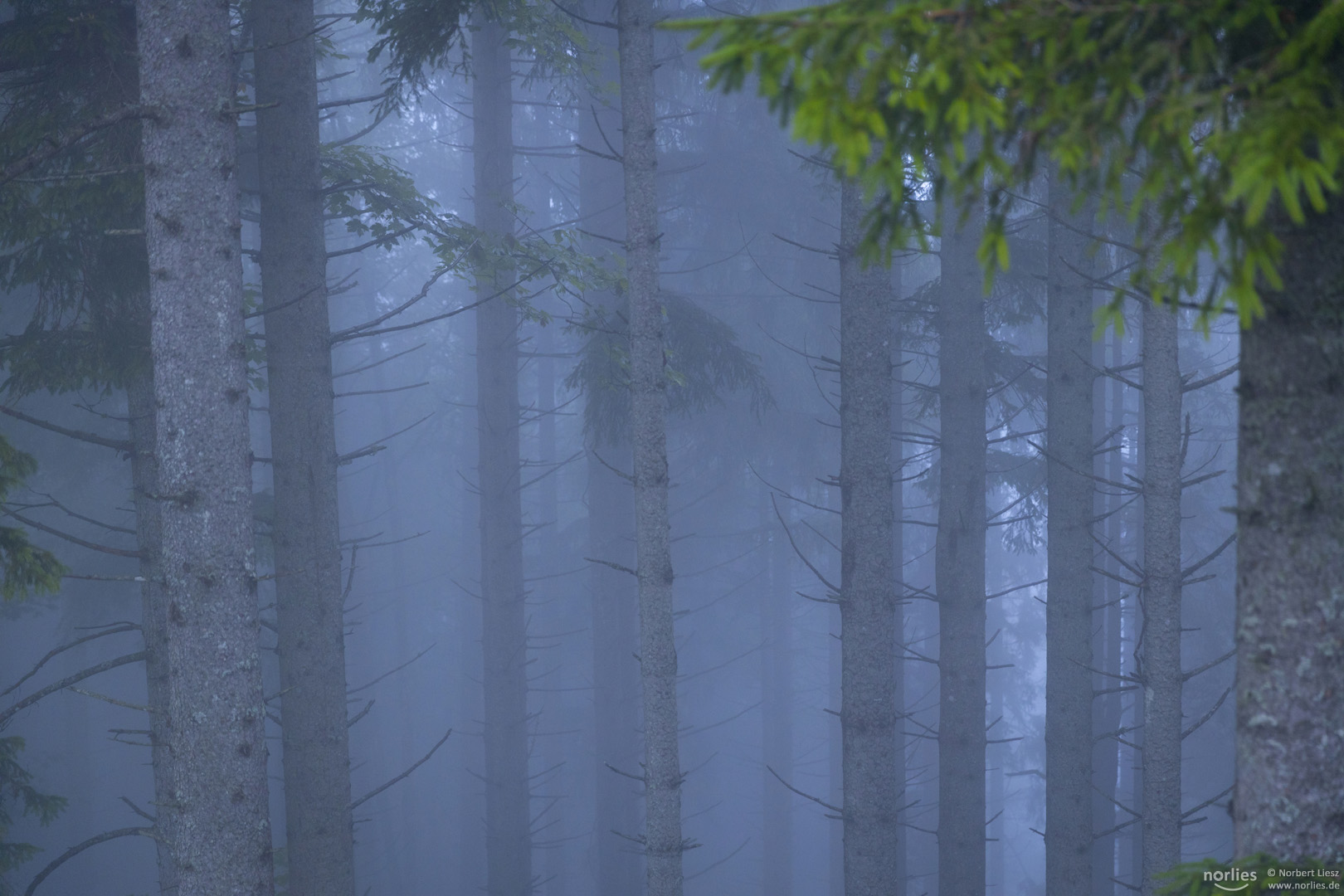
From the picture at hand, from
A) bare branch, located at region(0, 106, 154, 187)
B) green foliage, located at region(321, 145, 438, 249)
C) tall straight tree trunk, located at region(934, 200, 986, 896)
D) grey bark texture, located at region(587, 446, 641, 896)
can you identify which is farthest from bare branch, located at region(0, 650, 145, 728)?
grey bark texture, located at region(587, 446, 641, 896)

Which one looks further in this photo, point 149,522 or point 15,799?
point 15,799

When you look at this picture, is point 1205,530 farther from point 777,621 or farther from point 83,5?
point 83,5

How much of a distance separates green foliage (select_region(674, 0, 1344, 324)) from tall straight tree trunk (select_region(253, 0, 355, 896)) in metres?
6.61

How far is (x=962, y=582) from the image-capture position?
10.9 metres

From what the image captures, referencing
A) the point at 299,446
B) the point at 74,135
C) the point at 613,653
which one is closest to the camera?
the point at 74,135

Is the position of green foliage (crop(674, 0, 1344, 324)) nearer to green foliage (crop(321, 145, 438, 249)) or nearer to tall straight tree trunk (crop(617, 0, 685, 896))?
tall straight tree trunk (crop(617, 0, 685, 896))

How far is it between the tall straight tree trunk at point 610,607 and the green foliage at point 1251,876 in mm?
12749

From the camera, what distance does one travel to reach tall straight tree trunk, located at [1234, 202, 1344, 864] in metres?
2.68

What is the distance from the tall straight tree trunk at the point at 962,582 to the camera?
35.6ft

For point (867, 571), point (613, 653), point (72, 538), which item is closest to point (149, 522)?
point (72, 538)

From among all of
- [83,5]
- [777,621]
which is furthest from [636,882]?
[83,5]

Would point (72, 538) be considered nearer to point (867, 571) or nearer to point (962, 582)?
point (867, 571)

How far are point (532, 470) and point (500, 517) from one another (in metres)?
15.1

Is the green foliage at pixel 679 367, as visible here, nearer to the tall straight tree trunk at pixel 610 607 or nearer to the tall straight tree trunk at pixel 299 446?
the tall straight tree trunk at pixel 610 607
